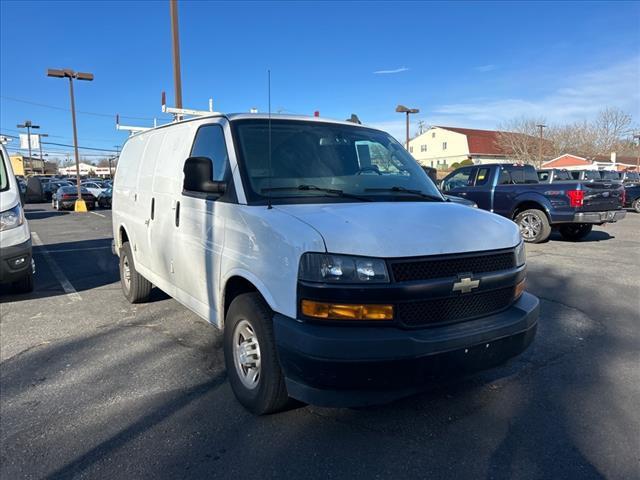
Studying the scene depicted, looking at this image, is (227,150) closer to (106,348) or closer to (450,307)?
(450,307)

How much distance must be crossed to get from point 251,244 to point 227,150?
91 cm

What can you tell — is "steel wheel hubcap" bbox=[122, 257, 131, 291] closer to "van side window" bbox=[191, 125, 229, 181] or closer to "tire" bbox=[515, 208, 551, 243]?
"van side window" bbox=[191, 125, 229, 181]

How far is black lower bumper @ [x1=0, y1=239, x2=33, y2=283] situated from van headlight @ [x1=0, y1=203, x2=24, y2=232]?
0.24 metres

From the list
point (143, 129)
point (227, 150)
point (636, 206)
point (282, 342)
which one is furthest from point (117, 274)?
point (636, 206)

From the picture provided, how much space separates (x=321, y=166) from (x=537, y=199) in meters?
8.73

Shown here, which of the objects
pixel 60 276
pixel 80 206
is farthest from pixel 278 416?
pixel 80 206

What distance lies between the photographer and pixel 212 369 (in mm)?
3977

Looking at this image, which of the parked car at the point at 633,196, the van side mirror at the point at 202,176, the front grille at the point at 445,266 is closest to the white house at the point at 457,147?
the parked car at the point at 633,196

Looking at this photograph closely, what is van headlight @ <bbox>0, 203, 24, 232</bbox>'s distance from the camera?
224 inches

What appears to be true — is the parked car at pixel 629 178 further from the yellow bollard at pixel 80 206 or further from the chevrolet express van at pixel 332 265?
the yellow bollard at pixel 80 206

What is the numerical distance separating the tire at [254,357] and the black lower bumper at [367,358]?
0.66ft

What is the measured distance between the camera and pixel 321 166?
3678 mm

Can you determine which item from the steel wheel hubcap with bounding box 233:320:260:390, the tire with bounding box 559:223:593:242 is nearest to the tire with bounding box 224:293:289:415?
the steel wheel hubcap with bounding box 233:320:260:390

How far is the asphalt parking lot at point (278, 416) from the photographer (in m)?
2.68
